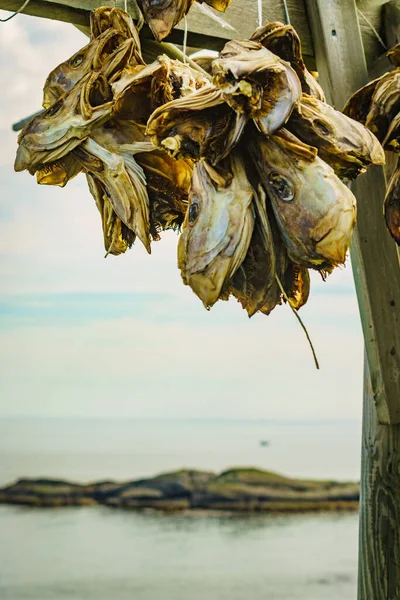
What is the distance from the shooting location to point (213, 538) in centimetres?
360

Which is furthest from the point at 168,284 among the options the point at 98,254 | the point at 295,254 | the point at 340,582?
the point at 295,254

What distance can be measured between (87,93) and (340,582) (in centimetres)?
294

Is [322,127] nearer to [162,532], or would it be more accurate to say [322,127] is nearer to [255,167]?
[255,167]

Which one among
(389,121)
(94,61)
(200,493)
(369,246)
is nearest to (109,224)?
(94,61)

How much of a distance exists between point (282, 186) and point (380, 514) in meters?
1.05

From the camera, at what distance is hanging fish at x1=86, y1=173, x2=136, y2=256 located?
124 cm

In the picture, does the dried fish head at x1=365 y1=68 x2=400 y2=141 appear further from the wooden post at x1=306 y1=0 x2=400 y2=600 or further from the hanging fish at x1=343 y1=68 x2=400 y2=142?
the wooden post at x1=306 y1=0 x2=400 y2=600

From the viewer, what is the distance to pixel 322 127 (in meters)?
0.98

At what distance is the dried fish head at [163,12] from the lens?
1191 millimetres

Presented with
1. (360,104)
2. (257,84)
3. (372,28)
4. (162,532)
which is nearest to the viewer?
(257,84)

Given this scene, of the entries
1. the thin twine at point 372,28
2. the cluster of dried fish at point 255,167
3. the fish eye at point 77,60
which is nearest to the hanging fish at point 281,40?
the cluster of dried fish at point 255,167

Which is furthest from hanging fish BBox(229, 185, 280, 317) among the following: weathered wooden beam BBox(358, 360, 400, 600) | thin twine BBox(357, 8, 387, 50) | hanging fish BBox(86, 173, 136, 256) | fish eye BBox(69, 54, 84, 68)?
thin twine BBox(357, 8, 387, 50)

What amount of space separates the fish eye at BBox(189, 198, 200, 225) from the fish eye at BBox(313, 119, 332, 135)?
18 centimetres

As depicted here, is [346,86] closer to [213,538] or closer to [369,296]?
[369,296]
